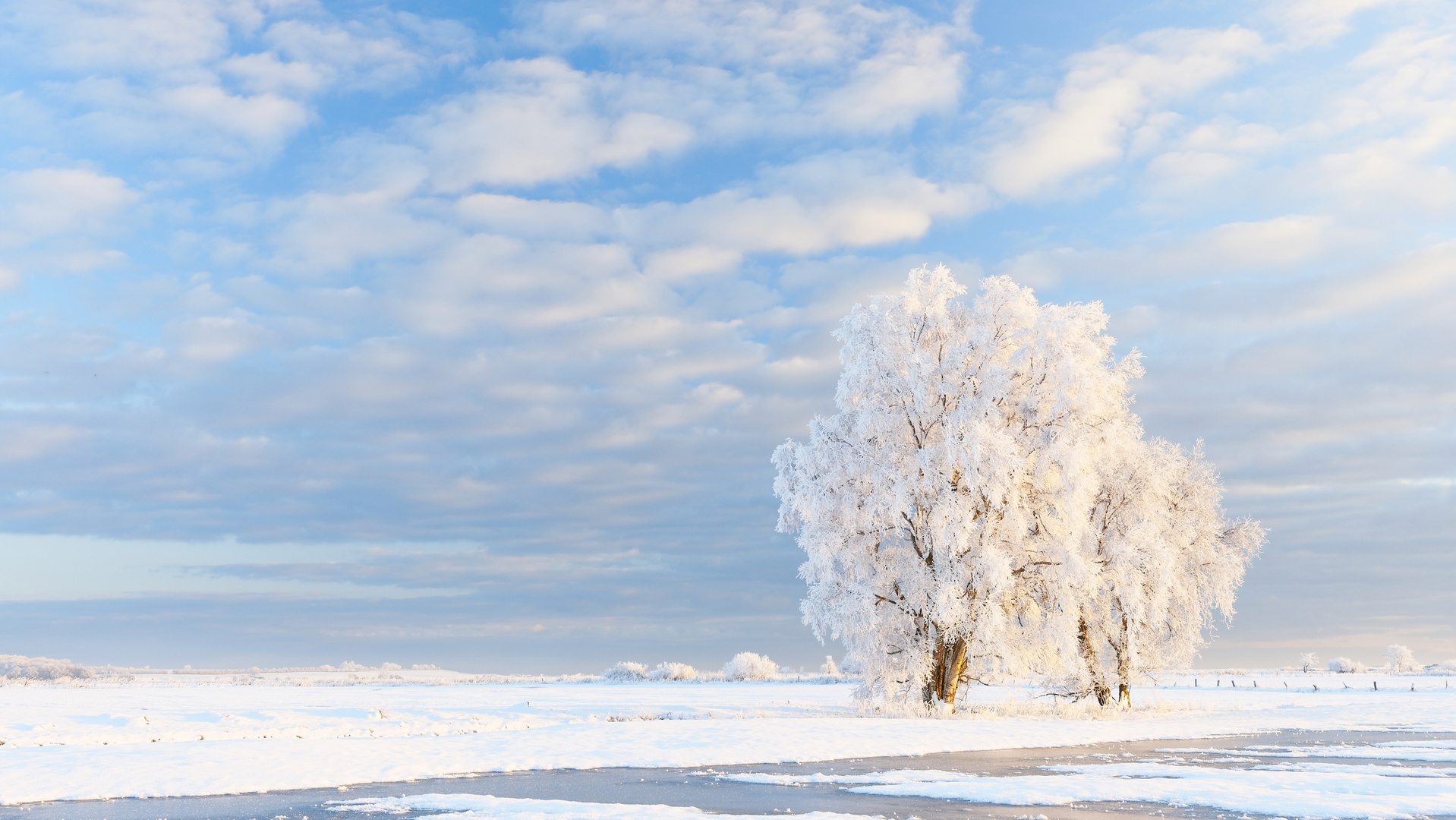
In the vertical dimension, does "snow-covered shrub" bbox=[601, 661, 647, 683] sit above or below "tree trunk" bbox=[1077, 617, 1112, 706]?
below

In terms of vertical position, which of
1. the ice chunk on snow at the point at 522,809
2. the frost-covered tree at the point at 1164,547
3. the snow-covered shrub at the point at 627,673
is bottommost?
the snow-covered shrub at the point at 627,673

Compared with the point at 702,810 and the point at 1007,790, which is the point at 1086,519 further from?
the point at 702,810

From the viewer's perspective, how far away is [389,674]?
13438 cm

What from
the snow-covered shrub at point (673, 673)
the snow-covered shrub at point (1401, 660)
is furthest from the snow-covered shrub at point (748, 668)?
the snow-covered shrub at point (1401, 660)

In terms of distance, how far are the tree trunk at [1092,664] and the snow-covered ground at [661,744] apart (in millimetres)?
976

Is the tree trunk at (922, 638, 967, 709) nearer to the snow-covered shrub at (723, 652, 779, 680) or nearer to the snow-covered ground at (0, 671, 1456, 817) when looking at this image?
the snow-covered ground at (0, 671, 1456, 817)

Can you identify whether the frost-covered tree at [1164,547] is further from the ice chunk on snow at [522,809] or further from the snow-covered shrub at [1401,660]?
the snow-covered shrub at [1401,660]

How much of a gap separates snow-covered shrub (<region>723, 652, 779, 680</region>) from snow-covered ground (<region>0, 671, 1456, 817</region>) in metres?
43.6

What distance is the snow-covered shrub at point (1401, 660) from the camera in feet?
366

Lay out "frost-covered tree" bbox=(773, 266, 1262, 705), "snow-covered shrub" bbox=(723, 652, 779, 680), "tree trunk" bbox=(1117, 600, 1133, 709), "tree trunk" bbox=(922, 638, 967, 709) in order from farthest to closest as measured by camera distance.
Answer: "snow-covered shrub" bbox=(723, 652, 779, 680), "tree trunk" bbox=(1117, 600, 1133, 709), "tree trunk" bbox=(922, 638, 967, 709), "frost-covered tree" bbox=(773, 266, 1262, 705)

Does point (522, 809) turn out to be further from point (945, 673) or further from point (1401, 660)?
point (1401, 660)

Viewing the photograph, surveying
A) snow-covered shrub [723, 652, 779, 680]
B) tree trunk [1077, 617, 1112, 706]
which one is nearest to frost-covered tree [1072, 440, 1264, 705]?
tree trunk [1077, 617, 1112, 706]

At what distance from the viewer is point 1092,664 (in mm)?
42656

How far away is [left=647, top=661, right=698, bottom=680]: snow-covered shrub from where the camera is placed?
97.7 meters
